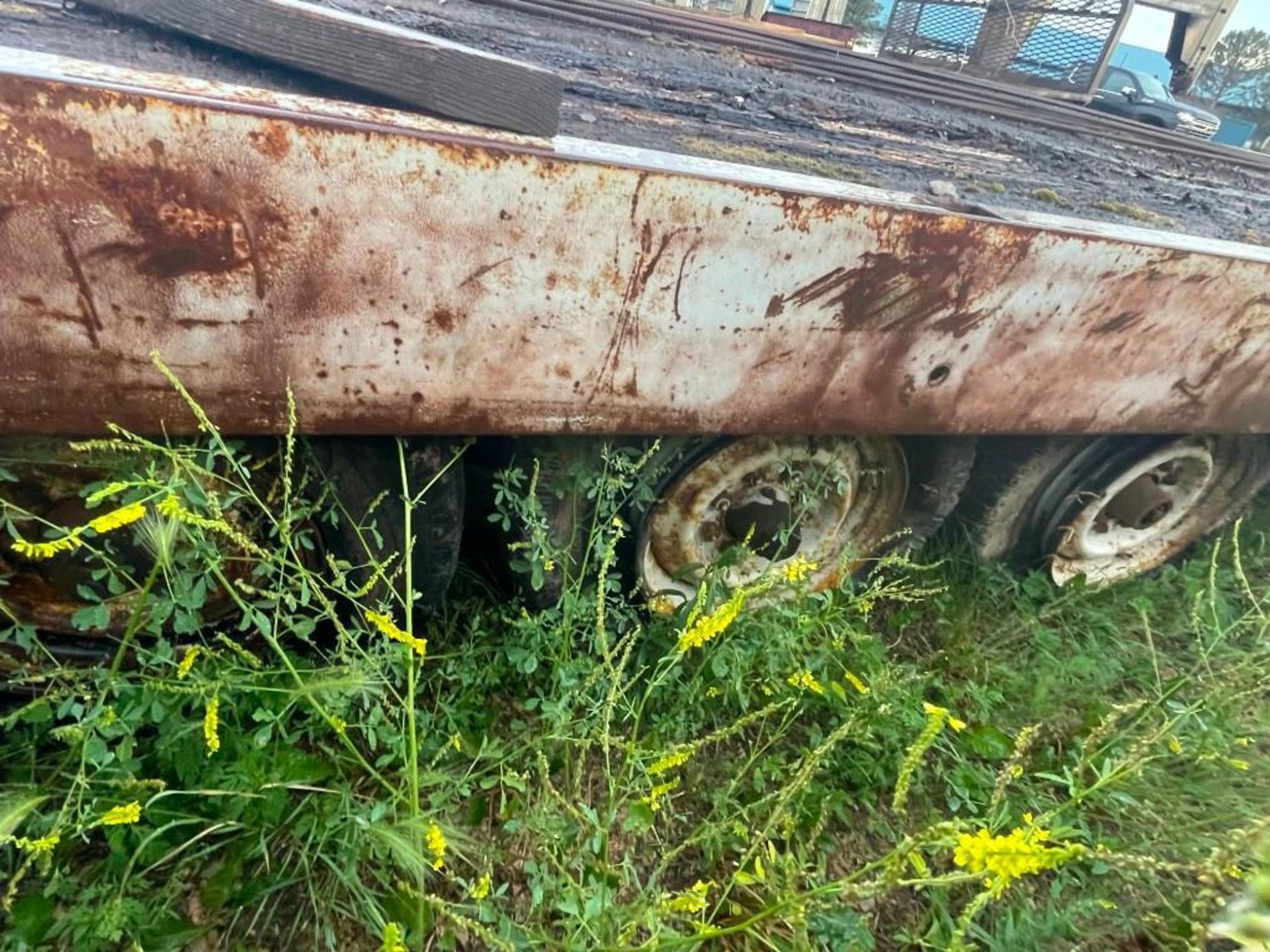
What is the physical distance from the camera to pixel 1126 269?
1528mm

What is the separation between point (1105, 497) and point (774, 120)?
1391mm

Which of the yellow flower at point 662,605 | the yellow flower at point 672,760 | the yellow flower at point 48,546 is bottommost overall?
the yellow flower at point 662,605

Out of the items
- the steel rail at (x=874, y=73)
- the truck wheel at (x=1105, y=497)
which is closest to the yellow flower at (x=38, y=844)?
the truck wheel at (x=1105, y=497)

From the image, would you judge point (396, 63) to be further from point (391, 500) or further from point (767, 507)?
point (767, 507)

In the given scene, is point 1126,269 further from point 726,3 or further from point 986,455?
point 726,3

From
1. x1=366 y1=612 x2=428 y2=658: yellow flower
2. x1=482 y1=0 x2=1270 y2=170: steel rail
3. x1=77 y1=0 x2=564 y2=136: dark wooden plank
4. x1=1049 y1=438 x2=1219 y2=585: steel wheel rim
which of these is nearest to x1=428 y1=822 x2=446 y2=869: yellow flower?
x1=366 y1=612 x2=428 y2=658: yellow flower

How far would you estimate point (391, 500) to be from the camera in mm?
1419

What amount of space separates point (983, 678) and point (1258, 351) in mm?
1013

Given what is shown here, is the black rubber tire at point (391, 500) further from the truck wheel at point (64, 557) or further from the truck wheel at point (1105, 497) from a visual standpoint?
the truck wheel at point (1105, 497)

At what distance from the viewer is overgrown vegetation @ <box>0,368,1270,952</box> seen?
115 cm

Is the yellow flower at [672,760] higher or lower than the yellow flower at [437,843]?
lower

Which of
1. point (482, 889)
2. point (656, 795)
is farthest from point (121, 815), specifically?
point (656, 795)

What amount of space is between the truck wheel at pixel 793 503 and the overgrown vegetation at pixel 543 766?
12 cm

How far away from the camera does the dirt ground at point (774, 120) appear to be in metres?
1.26
